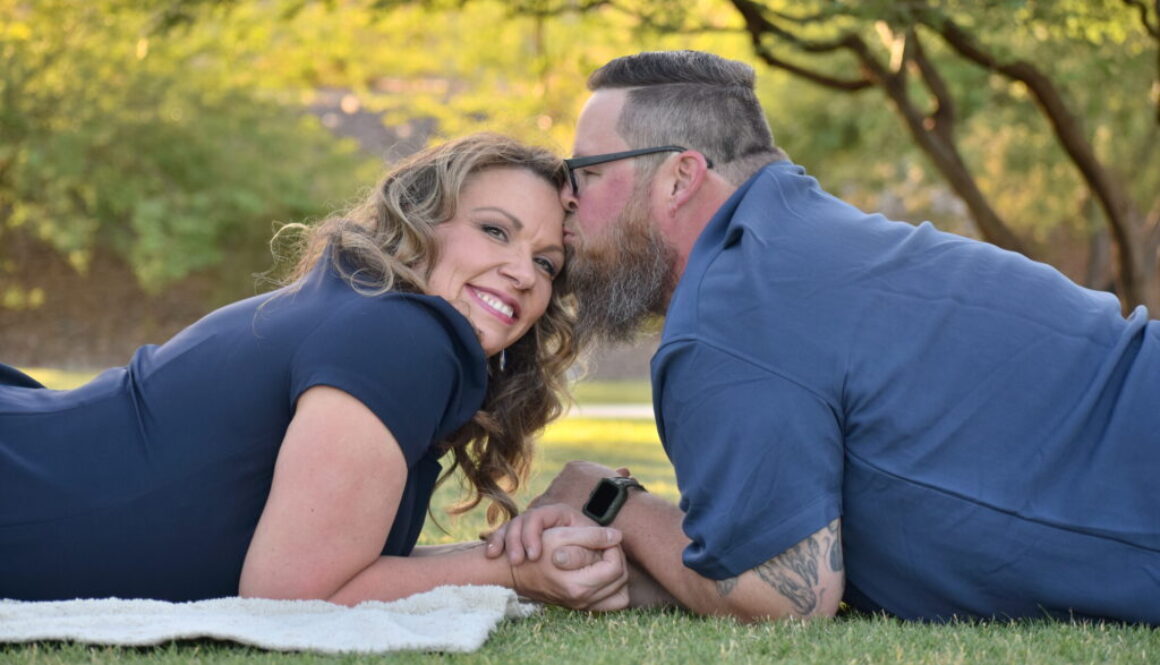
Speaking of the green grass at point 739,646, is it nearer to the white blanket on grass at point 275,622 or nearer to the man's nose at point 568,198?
the white blanket on grass at point 275,622

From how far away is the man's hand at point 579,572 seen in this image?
3.74m

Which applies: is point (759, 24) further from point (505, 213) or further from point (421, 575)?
point (421, 575)

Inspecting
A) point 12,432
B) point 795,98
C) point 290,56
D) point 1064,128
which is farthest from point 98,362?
point 12,432

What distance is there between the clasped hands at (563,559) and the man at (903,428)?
9.6 inches

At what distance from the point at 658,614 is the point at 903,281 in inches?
45.3

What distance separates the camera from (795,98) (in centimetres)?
2616

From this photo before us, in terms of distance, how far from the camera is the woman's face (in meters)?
3.88

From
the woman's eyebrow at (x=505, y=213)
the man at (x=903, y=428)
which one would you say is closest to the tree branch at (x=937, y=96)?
the woman's eyebrow at (x=505, y=213)

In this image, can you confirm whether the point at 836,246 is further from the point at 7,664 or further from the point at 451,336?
the point at 7,664

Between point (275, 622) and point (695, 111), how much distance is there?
1909 millimetres

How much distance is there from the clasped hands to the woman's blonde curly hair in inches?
15.1

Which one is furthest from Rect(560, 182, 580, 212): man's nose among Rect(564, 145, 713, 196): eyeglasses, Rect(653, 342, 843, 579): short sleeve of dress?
Rect(653, 342, 843, 579): short sleeve of dress

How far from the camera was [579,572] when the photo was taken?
3.75 m

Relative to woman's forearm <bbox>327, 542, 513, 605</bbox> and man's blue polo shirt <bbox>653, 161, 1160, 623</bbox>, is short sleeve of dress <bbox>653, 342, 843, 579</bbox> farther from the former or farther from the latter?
woman's forearm <bbox>327, 542, 513, 605</bbox>
